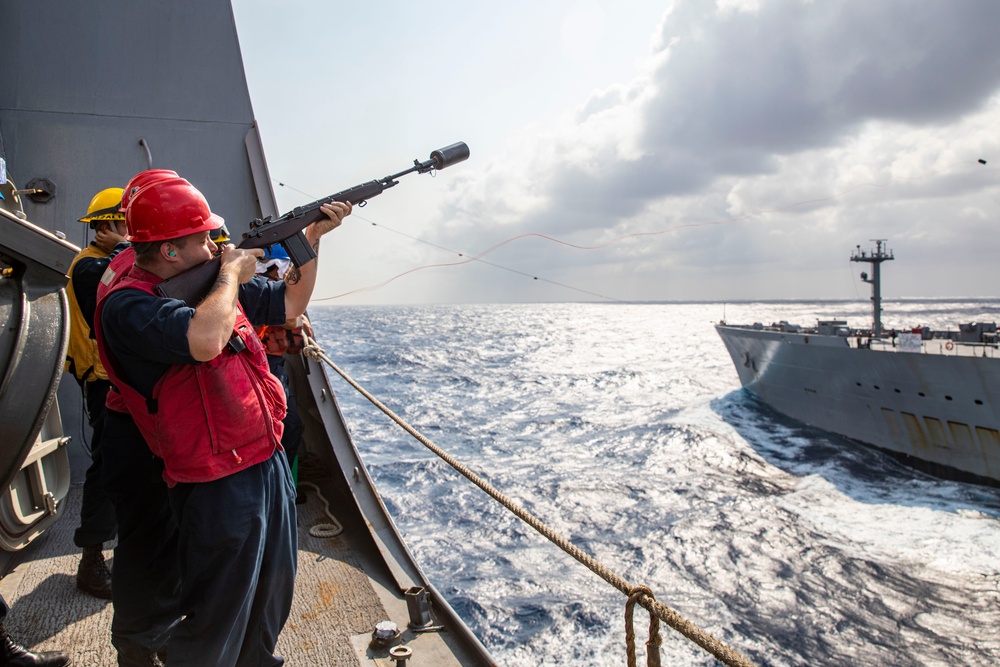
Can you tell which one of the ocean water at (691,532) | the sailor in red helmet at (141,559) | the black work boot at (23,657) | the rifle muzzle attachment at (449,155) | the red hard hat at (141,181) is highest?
the rifle muzzle attachment at (449,155)

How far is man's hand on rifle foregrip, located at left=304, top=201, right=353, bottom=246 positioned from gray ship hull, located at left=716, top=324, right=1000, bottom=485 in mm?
18315

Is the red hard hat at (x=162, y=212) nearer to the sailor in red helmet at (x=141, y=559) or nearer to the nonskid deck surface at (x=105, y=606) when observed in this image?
the sailor in red helmet at (x=141, y=559)

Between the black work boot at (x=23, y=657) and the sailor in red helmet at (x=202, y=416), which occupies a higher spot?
the sailor in red helmet at (x=202, y=416)

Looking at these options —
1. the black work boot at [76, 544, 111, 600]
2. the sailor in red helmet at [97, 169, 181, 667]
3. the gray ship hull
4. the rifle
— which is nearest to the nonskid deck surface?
the black work boot at [76, 544, 111, 600]

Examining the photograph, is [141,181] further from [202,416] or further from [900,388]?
[900,388]

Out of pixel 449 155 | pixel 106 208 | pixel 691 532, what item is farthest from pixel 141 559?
pixel 691 532

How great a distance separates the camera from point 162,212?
1.51 meters

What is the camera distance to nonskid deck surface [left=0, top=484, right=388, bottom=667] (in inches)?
96.0

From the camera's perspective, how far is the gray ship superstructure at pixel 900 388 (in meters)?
16.1

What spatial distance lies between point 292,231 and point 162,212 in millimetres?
737

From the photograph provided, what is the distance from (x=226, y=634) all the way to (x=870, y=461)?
20.5m

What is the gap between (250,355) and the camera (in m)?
1.59

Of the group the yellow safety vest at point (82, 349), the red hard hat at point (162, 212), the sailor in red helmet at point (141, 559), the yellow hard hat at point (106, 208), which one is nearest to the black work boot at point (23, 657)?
the sailor in red helmet at point (141, 559)

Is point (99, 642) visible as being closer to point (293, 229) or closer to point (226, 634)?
point (226, 634)
